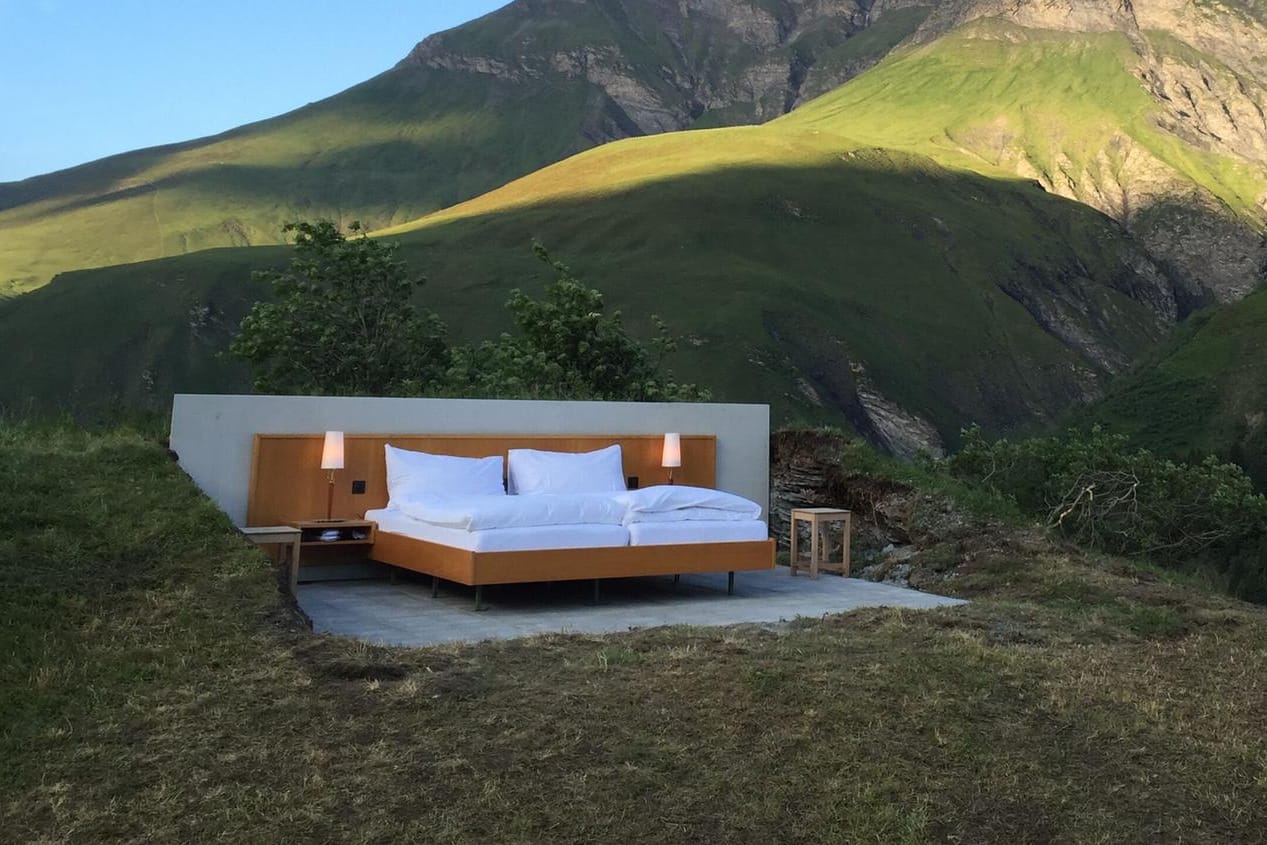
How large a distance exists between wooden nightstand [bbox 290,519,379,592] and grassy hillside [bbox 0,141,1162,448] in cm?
3689

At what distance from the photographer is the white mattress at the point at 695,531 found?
672 centimetres

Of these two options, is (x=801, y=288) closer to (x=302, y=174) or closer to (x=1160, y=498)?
(x=1160, y=498)

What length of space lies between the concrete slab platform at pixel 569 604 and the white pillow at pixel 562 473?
2.24 ft

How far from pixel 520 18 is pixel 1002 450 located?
159 meters

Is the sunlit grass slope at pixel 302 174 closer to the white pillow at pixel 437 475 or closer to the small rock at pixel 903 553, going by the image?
the white pillow at pixel 437 475

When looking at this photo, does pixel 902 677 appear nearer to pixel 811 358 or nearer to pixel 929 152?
pixel 811 358

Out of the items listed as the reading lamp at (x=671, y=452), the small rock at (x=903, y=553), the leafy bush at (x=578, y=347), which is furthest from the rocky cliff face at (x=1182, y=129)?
the reading lamp at (x=671, y=452)

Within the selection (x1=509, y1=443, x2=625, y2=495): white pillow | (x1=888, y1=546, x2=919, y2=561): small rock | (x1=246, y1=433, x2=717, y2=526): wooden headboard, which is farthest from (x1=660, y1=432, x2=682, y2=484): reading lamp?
(x1=888, y1=546, x2=919, y2=561): small rock

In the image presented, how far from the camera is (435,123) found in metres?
147

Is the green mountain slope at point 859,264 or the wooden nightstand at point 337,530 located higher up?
the green mountain slope at point 859,264

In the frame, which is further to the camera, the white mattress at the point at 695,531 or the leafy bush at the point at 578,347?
the leafy bush at the point at 578,347

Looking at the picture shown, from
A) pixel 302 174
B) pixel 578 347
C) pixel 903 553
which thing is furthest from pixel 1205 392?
pixel 302 174

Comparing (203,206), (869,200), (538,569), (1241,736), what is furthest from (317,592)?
(203,206)

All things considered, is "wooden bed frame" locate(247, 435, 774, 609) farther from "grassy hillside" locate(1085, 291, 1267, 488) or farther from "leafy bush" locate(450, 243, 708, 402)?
"grassy hillside" locate(1085, 291, 1267, 488)
